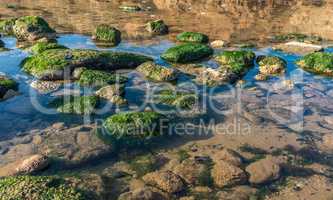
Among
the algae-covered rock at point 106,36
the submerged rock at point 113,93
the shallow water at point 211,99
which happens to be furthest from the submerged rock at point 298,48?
the submerged rock at point 113,93

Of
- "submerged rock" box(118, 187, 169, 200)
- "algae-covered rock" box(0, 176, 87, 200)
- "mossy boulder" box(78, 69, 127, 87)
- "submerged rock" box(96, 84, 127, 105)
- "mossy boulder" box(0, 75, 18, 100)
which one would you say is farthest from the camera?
"mossy boulder" box(78, 69, 127, 87)

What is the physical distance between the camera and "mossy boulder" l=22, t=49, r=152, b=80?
1421 cm

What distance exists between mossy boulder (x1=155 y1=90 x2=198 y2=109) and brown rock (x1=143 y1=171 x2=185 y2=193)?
3.38 meters

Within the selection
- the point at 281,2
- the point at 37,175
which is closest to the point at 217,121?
the point at 37,175

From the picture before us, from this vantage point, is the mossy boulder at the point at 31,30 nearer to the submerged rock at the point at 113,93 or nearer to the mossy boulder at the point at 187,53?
the mossy boulder at the point at 187,53

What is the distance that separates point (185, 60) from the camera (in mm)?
16250

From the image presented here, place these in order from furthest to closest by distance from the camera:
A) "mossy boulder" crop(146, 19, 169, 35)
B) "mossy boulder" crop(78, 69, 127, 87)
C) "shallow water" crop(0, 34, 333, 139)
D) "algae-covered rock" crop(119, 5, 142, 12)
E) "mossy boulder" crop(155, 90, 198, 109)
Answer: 1. "algae-covered rock" crop(119, 5, 142, 12)
2. "mossy boulder" crop(146, 19, 169, 35)
3. "mossy boulder" crop(78, 69, 127, 87)
4. "mossy boulder" crop(155, 90, 198, 109)
5. "shallow water" crop(0, 34, 333, 139)

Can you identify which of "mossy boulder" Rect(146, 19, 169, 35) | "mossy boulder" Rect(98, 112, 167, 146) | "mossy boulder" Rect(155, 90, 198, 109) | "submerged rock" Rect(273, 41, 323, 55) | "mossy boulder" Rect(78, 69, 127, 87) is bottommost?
"mossy boulder" Rect(98, 112, 167, 146)

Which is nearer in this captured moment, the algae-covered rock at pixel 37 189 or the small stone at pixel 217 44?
the algae-covered rock at pixel 37 189

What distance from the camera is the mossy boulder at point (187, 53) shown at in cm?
1619

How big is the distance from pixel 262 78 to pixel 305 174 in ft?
18.8

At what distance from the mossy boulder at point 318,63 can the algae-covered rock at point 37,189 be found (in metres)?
10.5

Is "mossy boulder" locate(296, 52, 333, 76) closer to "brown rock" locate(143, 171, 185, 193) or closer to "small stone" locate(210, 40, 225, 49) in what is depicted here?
"small stone" locate(210, 40, 225, 49)

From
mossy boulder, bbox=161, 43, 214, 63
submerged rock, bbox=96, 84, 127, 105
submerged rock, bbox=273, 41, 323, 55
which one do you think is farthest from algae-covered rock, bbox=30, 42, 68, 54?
submerged rock, bbox=273, 41, 323, 55
